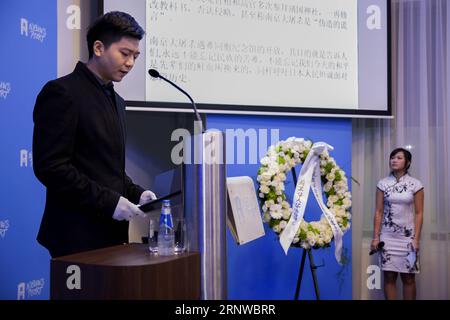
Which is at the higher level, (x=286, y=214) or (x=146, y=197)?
(x=146, y=197)

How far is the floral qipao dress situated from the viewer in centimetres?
388

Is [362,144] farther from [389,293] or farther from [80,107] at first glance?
[80,107]

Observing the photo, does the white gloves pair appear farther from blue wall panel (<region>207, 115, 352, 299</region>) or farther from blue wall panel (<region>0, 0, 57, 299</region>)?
blue wall panel (<region>207, 115, 352, 299</region>)

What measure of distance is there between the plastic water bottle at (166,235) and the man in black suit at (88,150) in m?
0.23

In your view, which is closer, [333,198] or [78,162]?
[78,162]

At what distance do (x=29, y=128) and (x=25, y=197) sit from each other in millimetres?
351

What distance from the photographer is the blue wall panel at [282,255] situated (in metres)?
3.55

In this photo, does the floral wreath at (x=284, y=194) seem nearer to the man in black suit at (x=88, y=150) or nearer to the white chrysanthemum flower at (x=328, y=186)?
the white chrysanthemum flower at (x=328, y=186)

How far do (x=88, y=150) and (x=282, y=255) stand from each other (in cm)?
225

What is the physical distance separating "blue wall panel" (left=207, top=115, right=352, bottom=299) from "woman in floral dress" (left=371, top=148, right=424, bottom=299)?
296 millimetres

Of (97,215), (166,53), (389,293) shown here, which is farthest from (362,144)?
(97,215)

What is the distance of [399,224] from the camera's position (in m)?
3.93

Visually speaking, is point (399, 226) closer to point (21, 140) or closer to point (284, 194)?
point (284, 194)

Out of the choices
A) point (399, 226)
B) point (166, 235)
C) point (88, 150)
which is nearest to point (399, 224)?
point (399, 226)
